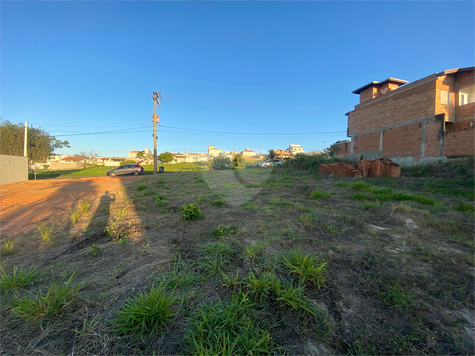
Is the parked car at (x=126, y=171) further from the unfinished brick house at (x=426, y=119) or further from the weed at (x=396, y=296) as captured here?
the unfinished brick house at (x=426, y=119)

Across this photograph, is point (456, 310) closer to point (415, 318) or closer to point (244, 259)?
point (415, 318)

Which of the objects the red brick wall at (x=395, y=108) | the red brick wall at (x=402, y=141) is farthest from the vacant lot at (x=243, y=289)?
the red brick wall at (x=395, y=108)

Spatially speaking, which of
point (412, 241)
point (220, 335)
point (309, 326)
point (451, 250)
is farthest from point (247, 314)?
point (451, 250)

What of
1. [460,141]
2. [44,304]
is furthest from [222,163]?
[44,304]

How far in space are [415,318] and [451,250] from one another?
191 centimetres

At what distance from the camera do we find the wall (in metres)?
12.9

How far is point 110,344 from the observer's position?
4.49 feet

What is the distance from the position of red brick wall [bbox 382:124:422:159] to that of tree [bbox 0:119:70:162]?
35.3 m

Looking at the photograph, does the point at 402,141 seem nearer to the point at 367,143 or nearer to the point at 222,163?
the point at 367,143

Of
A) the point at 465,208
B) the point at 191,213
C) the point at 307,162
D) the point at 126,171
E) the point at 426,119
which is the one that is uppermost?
the point at 426,119

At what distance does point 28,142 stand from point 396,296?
30.8m

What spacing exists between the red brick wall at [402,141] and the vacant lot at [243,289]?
15.6 m

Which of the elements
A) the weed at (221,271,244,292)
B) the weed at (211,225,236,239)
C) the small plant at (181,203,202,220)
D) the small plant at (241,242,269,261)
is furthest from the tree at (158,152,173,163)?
the weed at (221,271,244,292)

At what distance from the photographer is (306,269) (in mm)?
1992
